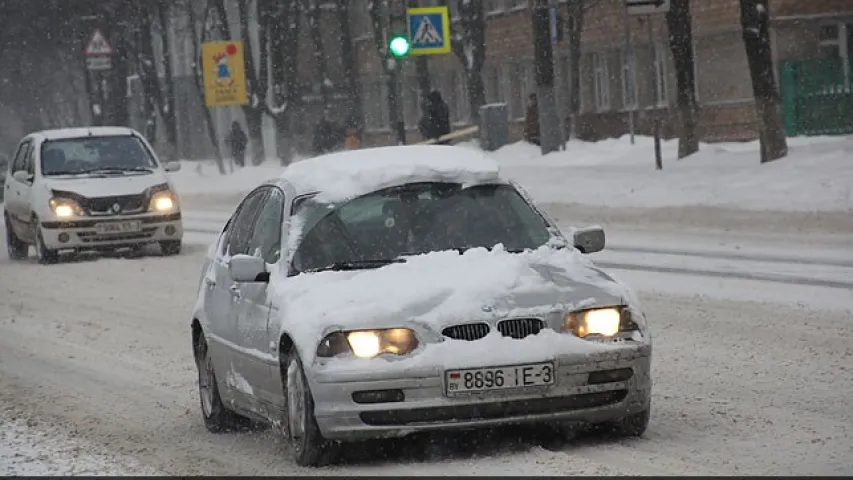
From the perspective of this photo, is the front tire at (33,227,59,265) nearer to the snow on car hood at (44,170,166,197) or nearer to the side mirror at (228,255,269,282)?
the snow on car hood at (44,170,166,197)

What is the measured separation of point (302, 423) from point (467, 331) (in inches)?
31.6

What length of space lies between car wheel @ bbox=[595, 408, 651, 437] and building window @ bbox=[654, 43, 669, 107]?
146ft

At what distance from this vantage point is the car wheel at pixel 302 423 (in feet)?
25.9

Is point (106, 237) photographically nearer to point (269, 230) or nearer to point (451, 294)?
point (269, 230)

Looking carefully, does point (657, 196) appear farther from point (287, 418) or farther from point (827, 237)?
point (287, 418)

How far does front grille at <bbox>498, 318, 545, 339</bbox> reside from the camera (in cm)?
781

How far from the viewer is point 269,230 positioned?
30.7 feet

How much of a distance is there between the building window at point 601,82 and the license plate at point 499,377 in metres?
47.9

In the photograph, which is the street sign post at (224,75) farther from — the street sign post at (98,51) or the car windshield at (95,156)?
the car windshield at (95,156)

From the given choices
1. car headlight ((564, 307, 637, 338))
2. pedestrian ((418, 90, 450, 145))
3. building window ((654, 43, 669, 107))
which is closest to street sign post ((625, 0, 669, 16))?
pedestrian ((418, 90, 450, 145))

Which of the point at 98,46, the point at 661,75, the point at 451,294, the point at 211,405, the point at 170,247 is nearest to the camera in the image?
the point at 451,294

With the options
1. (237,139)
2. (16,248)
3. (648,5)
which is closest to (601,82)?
(237,139)

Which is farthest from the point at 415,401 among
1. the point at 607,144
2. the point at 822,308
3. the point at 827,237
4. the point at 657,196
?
the point at 607,144

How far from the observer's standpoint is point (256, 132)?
60.4 meters
